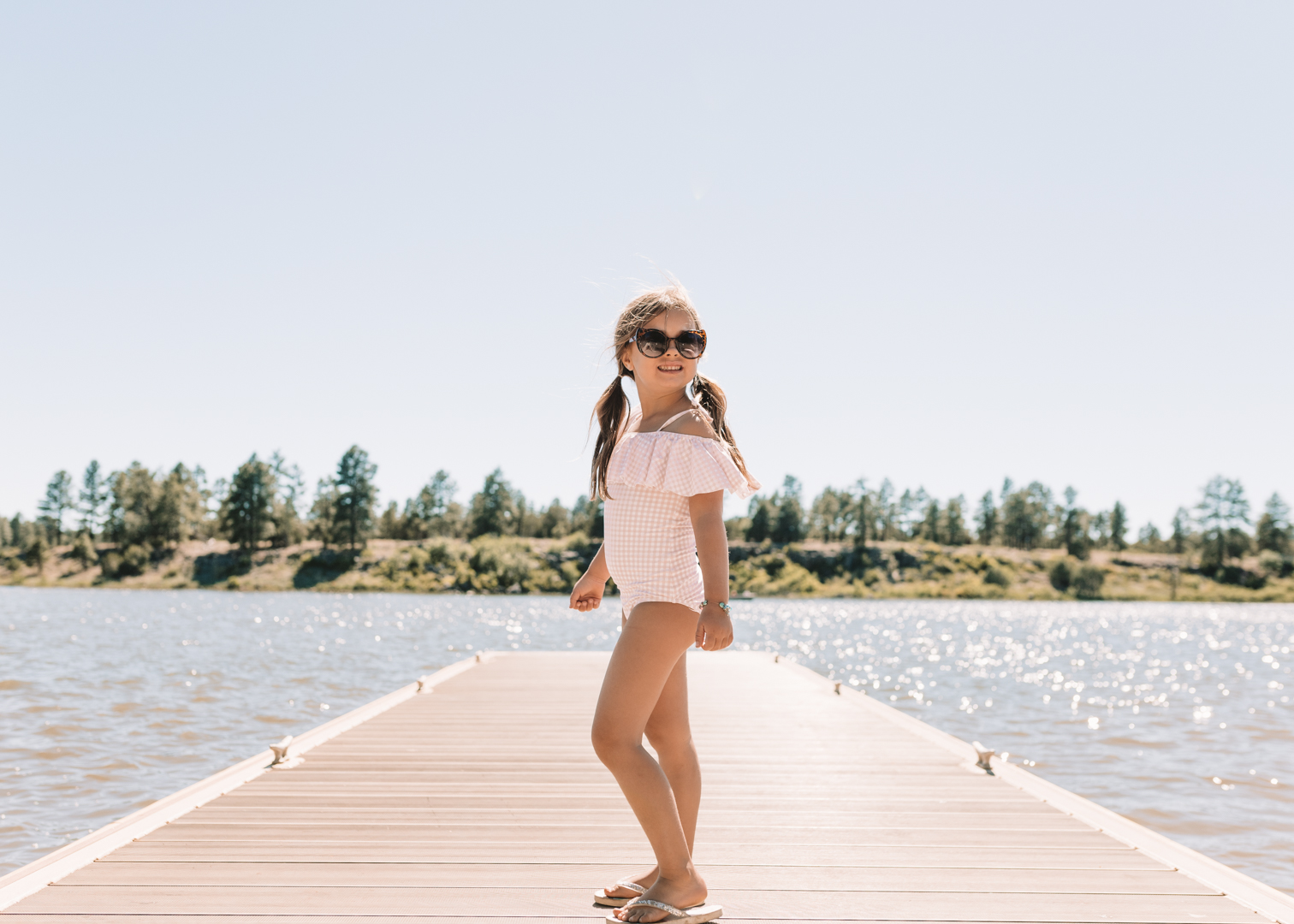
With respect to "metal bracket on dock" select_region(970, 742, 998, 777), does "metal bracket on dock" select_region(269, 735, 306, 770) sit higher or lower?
lower

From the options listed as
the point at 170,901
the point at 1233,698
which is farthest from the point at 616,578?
the point at 1233,698

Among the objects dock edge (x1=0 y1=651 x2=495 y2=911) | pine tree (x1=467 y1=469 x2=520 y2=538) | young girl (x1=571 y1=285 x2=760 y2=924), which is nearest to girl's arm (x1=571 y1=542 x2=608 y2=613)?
young girl (x1=571 y1=285 x2=760 y2=924)

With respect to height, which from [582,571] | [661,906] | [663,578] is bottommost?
[582,571]

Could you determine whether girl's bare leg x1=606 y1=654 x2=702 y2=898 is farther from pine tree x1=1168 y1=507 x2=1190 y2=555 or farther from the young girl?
pine tree x1=1168 y1=507 x2=1190 y2=555

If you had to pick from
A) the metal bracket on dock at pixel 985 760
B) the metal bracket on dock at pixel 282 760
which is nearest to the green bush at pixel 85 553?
the metal bracket on dock at pixel 282 760

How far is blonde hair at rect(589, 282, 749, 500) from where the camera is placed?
2.75 metres

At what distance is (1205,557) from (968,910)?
316 feet

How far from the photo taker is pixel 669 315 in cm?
272

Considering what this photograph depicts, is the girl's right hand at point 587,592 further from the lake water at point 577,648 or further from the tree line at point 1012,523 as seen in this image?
the tree line at point 1012,523

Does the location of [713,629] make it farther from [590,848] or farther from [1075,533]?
[1075,533]

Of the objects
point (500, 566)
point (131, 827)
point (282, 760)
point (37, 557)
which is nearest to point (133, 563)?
point (37, 557)

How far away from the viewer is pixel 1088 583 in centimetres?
7844

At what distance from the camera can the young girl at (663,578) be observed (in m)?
2.48

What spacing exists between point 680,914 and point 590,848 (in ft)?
3.34
